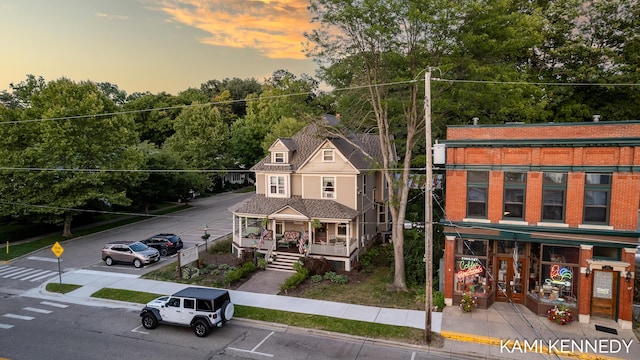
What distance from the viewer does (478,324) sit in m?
17.4

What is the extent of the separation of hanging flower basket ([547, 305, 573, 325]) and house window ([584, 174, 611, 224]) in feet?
13.3

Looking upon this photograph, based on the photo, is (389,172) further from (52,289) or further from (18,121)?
(18,121)

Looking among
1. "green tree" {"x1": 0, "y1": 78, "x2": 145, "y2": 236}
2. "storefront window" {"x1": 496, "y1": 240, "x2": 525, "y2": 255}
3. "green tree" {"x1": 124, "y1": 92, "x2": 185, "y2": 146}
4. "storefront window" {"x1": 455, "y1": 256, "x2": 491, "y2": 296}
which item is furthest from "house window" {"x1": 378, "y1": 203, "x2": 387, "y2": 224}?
"green tree" {"x1": 124, "y1": 92, "x2": 185, "y2": 146}

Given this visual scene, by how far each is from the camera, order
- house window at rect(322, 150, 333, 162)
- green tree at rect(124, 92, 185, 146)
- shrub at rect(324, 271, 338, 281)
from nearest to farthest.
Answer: shrub at rect(324, 271, 338, 281) < house window at rect(322, 150, 333, 162) < green tree at rect(124, 92, 185, 146)

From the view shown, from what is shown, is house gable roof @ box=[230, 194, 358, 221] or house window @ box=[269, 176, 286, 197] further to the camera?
house window @ box=[269, 176, 286, 197]

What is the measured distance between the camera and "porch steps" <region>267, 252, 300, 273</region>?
25734 mm

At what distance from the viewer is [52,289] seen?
22688mm

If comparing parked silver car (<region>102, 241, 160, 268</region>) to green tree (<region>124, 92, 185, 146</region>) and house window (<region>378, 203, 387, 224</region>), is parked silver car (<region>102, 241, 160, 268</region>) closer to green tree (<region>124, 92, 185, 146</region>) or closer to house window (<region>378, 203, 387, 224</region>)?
house window (<region>378, 203, 387, 224</region>)

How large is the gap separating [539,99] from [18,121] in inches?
1519

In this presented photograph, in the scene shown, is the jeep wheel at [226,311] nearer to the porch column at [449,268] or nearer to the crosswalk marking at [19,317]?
the crosswalk marking at [19,317]

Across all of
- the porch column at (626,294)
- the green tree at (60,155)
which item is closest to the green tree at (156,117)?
the green tree at (60,155)

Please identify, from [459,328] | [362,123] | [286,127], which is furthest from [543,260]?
[286,127]

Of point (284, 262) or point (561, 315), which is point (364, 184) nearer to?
point (284, 262)

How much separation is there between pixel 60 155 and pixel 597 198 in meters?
37.6
